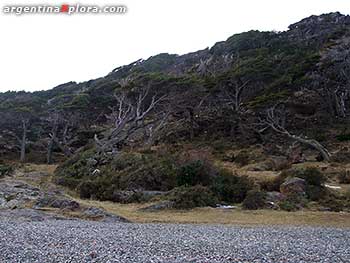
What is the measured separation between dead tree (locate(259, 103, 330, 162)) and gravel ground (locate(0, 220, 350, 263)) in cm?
1746

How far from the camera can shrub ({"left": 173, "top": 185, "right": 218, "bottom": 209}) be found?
16422 millimetres

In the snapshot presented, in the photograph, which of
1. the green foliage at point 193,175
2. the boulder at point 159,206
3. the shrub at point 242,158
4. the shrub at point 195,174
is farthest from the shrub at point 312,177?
the shrub at point 242,158

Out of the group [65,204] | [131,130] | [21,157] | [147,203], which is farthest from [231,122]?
[65,204]

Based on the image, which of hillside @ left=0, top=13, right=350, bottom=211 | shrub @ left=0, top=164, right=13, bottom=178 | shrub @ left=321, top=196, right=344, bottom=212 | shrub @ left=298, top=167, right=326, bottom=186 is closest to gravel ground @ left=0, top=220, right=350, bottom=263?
shrub @ left=321, top=196, right=344, bottom=212

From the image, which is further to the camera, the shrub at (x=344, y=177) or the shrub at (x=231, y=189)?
the shrub at (x=344, y=177)

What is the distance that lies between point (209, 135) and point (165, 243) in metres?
28.2

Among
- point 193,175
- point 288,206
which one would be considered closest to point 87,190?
point 193,175

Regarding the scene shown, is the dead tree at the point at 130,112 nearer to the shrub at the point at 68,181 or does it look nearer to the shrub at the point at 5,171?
the shrub at the point at 5,171

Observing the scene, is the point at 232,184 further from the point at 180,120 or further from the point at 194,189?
the point at 180,120

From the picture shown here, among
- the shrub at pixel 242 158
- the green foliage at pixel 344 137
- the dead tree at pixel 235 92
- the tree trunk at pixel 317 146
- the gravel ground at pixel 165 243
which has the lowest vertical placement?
the gravel ground at pixel 165 243

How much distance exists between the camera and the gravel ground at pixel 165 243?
8047 mm

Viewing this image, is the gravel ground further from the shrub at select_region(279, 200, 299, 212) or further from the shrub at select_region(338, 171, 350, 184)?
the shrub at select_region(338, 171, 350, 184)

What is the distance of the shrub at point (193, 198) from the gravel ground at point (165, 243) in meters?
3.42

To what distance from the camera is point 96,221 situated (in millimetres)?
13789
